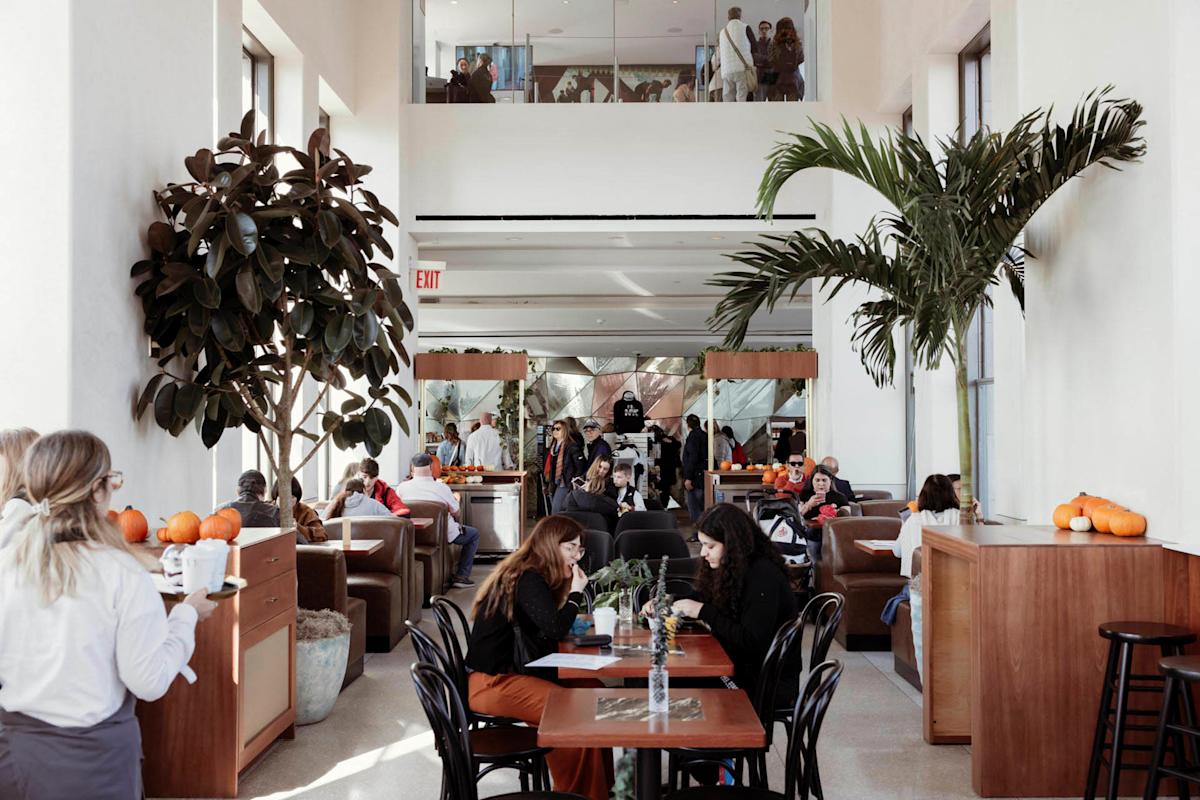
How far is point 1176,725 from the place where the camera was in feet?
12.5

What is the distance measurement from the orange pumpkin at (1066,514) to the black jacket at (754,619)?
136 centimetres

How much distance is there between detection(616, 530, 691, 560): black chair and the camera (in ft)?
23.6

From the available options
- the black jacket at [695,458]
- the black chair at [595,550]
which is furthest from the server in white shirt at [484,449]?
the black chair at [595,550]

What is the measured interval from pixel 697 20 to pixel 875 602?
24.9ft

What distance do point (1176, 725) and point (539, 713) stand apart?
216 cm

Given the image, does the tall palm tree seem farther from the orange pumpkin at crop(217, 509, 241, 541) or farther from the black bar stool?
the orange pumpkin at crop(217, 509, 241, 541)

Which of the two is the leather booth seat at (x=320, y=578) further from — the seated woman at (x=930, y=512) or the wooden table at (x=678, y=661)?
the seated woman at (x=930, y=512)

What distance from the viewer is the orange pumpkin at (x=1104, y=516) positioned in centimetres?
483

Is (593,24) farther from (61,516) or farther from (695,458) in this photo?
(61,516)

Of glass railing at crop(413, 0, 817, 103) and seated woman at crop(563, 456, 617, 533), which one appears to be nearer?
seated woman at crop(563, 456, 617, 533)

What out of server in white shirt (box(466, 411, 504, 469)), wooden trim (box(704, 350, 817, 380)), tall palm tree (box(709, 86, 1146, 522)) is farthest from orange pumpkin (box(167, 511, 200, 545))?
server in white shirt (box(466, 411, 504, 469))

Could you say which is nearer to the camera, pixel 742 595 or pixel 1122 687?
pixel 1122 687

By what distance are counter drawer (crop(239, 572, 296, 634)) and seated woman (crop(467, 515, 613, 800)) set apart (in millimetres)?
992

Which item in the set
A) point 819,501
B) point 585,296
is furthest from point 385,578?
point 585,296
